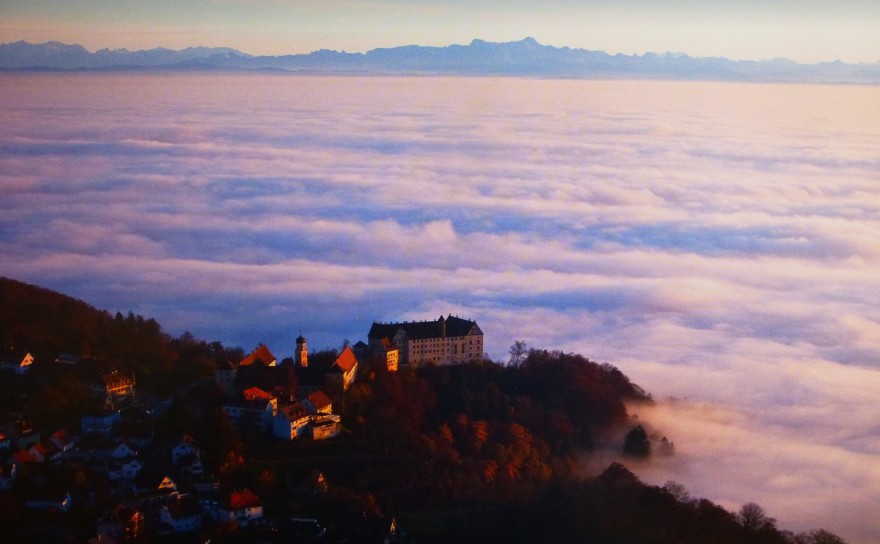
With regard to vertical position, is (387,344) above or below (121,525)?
above

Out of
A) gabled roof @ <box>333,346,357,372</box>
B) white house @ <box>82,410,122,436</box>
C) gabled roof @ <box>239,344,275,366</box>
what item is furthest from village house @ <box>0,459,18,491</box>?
gabled roof @ <box>333,346,357,372</box>

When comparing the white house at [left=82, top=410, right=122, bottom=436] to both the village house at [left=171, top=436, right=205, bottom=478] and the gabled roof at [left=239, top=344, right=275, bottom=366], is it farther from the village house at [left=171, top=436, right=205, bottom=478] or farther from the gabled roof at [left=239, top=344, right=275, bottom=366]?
the gabled roof at [left=239, top=344, right=275, bottom=366]

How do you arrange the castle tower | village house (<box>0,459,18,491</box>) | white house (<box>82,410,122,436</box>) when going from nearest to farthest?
village house (<box>0,459,18,491</box>), white house (<box>82,410,122,436</box>), the castle tower

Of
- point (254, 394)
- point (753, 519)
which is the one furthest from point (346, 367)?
point (753, 519)

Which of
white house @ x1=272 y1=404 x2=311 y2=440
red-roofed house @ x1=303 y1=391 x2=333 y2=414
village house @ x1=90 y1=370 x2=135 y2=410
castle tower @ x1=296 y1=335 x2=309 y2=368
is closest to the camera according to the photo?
white house @ x1=272 y1=404 x2=311 y2=440

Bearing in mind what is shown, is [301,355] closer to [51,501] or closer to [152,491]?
[152,491]

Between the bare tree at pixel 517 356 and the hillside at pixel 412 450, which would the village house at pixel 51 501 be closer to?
the hillside at pixel 412 450
